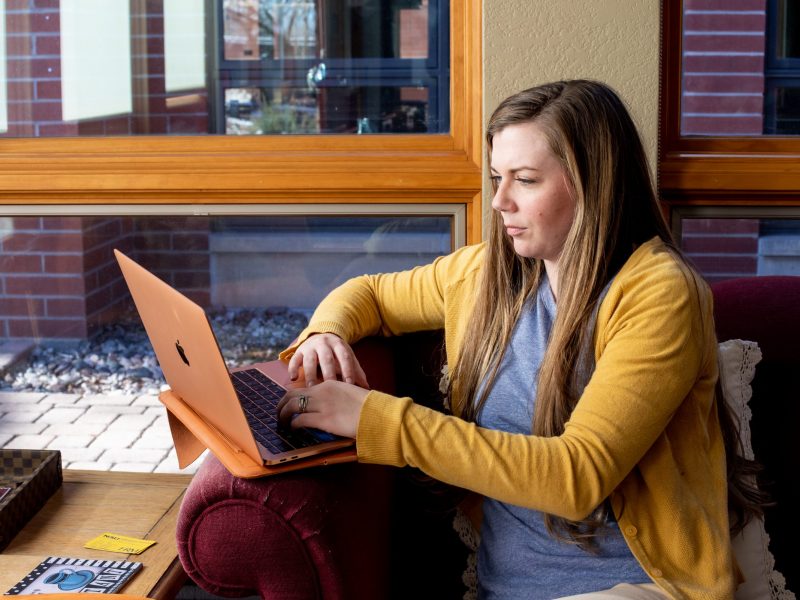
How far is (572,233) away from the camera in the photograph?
5.02 ft

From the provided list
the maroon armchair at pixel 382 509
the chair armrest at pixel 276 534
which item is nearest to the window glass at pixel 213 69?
the maroon armchair at pixel 382 509

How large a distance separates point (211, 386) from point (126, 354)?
4.18 ft

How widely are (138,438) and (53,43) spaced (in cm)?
102

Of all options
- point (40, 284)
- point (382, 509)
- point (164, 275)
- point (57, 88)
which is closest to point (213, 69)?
Answer: point (57, 88)

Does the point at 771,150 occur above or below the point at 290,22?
below

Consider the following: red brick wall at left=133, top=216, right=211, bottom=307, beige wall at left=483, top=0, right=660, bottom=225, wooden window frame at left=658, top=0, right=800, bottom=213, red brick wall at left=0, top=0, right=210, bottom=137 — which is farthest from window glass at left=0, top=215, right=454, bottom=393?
wooden window frame at left=658, top=0, right=800, bottom=213

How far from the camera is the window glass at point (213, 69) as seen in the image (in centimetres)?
243

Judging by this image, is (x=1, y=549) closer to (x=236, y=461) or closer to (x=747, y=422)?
(x=236, y=461)

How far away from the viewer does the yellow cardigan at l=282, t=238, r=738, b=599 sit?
4.47 feet

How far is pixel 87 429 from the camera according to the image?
2.65m

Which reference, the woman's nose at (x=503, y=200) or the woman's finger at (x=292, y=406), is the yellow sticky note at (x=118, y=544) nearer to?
the woman's finger at (x=292, y=406)

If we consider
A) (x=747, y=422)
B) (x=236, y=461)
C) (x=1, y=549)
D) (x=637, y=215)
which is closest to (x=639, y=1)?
(x=637, y=215)

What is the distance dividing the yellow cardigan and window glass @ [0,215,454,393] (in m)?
0.97

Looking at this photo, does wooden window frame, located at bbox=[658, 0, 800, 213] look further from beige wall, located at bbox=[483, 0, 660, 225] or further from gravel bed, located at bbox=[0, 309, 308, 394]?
gravel bed, located at bbox=[0, 309, 308, 394]
